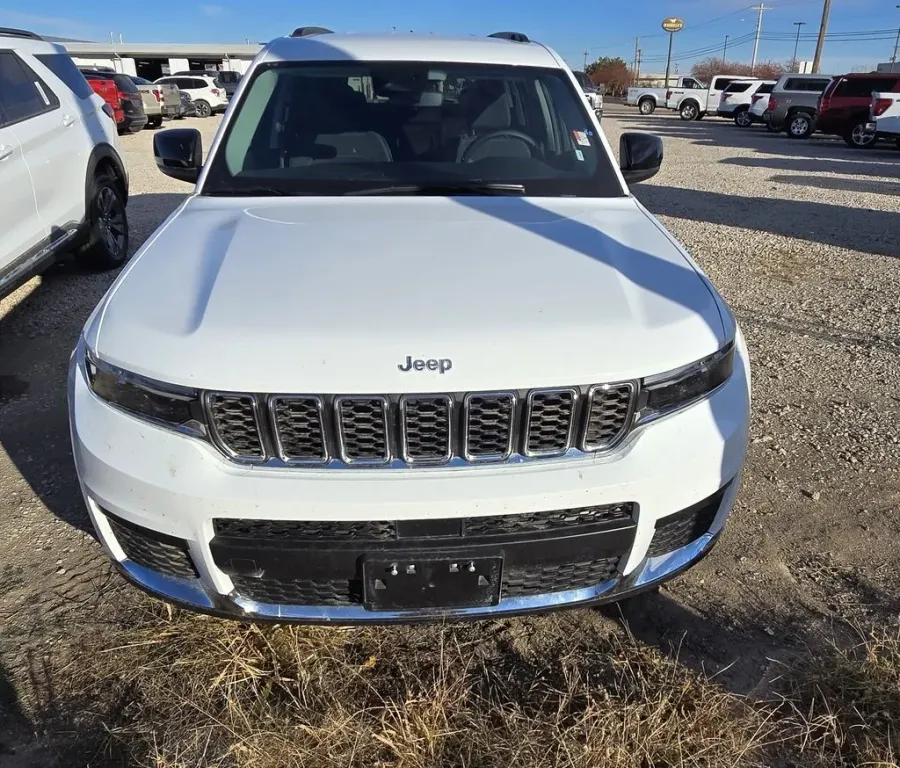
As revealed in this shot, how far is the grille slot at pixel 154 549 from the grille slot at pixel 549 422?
96 cm

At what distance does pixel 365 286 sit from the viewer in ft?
6.92

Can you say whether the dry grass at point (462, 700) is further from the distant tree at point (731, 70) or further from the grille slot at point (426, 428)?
the distant tree at point (731, 70)

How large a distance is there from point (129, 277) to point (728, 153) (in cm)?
1738

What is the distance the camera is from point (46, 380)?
14.2 ft

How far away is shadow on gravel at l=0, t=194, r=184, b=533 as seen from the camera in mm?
3299

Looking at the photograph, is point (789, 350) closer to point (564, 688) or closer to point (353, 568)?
point (564, 688)

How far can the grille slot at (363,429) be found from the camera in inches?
71.9

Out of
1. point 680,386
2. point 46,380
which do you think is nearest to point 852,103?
point 46,380

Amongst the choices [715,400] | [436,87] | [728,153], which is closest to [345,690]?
[715,400]

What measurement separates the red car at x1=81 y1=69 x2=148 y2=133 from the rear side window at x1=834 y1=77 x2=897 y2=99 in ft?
55.4

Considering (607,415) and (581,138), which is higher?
(581,138)

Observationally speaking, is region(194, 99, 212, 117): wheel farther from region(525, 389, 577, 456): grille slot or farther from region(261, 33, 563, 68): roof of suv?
region(525, 389, 577, 456): grille slot

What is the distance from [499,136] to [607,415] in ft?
6.00

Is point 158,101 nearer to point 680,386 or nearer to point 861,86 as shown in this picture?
point 861,86
